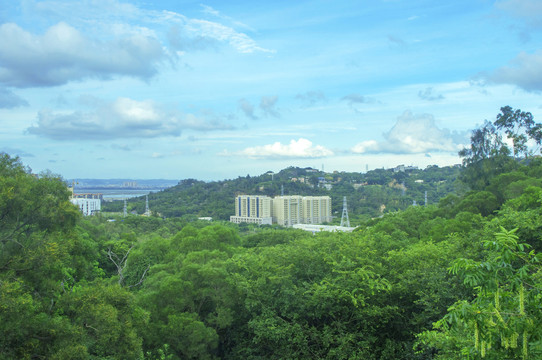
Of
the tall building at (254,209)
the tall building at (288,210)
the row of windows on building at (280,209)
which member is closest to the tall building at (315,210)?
the row of windows on building at (280,209)

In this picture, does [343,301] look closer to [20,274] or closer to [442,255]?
[442,255]

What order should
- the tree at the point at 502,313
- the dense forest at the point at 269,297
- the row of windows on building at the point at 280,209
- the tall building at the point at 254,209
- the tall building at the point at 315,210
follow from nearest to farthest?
the tree at the point at 502,313 → the dense forest at the point at 269,297 → the tall building at the point at 254,209 → the row of windows on building at the point at 280,209 → the tall building at the point at 315,210

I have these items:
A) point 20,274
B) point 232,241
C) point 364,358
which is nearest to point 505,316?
point 364,358

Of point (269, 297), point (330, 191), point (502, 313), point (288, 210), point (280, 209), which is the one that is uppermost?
point (330, 191)

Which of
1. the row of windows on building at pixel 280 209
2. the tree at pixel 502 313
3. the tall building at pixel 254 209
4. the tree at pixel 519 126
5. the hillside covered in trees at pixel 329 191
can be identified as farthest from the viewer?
the row of windows on building at pixel 280 209

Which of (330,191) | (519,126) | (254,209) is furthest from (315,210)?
(519,126)

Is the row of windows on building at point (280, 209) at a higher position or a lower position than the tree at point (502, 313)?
lower

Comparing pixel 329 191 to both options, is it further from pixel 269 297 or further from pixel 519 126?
pixel 269 297

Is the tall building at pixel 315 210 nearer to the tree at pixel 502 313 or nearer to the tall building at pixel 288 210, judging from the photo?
the tall building at pixel 288 210
